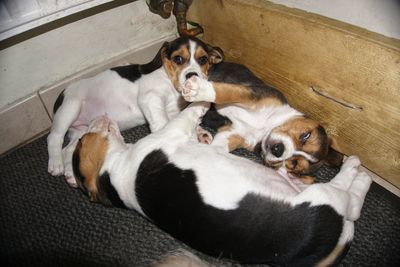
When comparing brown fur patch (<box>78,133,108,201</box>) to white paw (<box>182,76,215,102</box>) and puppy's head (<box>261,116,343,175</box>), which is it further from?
puppy's head (<box>261,116,343,175</box>)

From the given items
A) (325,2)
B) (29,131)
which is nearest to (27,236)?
(29,131)

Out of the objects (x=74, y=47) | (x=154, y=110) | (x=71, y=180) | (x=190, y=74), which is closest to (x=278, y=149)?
(x=190, y=74)

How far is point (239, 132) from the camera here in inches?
97.6

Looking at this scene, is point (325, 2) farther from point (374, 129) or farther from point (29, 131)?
point (29, 131)

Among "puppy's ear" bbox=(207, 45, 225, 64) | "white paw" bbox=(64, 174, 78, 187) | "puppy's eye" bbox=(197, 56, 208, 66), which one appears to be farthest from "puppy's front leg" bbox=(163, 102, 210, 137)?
"white paw" bbox=(64, 174, 78, 187)

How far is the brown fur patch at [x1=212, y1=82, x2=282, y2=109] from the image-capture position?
213 centimetres

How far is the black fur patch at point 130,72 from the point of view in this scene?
2.74 meters

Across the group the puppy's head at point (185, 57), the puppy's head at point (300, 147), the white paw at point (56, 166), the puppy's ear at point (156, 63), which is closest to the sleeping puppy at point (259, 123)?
the puppy's head at point (300, 147)

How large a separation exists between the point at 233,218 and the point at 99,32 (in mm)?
2207

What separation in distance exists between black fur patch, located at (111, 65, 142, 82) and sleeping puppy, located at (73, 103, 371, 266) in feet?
3.12

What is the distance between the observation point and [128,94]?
2.73 meters

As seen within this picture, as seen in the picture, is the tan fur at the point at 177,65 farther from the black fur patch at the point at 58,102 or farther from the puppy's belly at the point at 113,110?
the black fur patch at the point at 58,102

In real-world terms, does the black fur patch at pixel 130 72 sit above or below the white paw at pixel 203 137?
above

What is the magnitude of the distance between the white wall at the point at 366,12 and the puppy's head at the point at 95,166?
1.66 m
